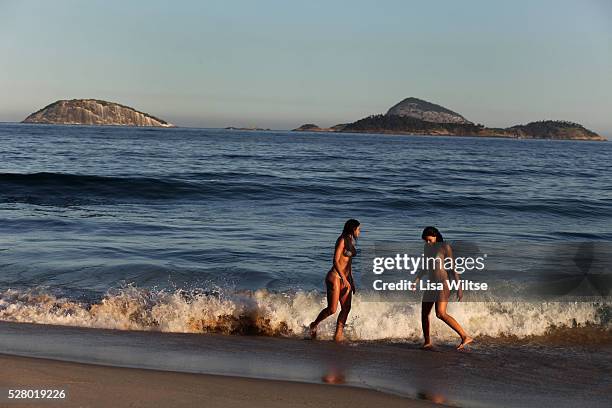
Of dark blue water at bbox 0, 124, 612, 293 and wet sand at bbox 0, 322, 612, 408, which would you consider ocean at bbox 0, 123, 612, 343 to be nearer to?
dark blue water at bbox 0, 124, 612, 293

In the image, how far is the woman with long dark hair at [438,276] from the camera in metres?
8.48

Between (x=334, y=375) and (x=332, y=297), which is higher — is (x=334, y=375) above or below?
below

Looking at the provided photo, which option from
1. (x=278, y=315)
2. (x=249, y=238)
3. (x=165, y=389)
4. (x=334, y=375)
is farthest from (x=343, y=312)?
(x=249, y=238)

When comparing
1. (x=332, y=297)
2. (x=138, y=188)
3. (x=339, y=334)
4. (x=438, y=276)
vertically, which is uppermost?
(x=438, y=276)

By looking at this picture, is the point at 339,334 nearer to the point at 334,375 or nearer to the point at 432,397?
the point at 334,375

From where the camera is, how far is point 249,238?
54.5 feet

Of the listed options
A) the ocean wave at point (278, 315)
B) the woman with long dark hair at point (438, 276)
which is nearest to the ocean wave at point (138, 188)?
the ocean wave at point (278, 315)

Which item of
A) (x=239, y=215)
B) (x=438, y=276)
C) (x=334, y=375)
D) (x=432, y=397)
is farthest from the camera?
(x=239, y=215)

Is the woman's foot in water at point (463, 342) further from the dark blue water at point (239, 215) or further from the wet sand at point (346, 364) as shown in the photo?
the dark blue water at point (239, 215)

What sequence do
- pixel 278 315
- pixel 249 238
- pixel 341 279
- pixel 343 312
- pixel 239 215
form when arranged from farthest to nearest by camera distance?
pixel 239 215, pixel 249 238, pixel 278 315, pixel 343 312, pixel 341 279

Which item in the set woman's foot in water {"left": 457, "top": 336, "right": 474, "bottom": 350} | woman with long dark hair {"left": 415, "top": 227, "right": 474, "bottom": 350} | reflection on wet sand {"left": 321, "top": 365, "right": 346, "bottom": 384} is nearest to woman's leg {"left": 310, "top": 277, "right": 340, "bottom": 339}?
woman with long dark hair {"left": 415, "top": 227, "right": 474, "bottom": 350}

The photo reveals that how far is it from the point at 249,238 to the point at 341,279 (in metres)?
8.00

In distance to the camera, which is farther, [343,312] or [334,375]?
[343,312]

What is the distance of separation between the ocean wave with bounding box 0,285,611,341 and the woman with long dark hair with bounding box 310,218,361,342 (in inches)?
11.6
